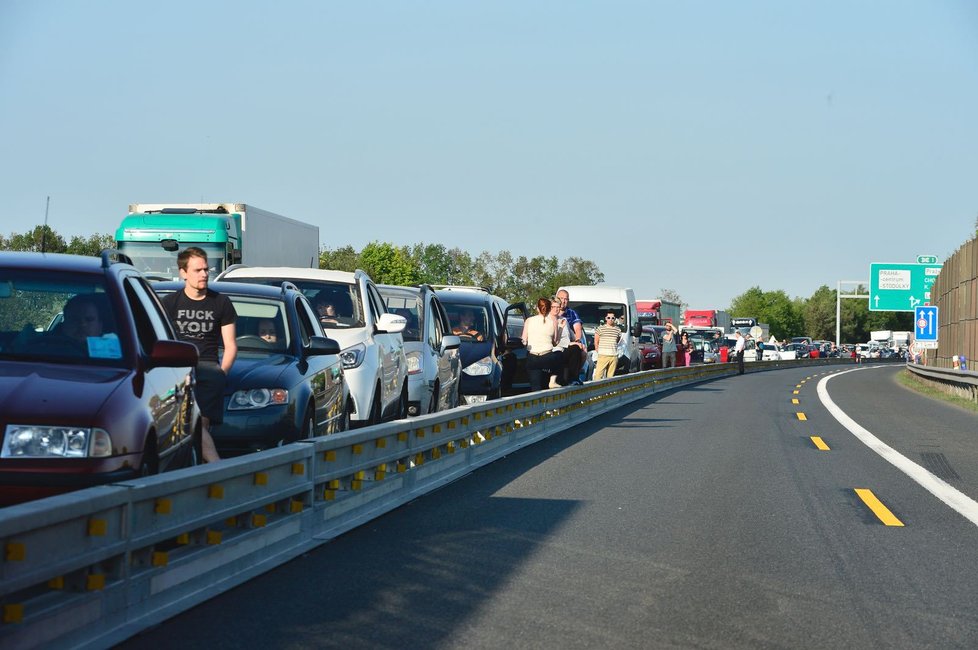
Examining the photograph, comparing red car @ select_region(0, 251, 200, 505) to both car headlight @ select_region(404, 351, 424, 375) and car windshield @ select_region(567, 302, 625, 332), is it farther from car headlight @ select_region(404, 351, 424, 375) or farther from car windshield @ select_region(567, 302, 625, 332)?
car windshield @ select_region(567, 302, 625, 332)

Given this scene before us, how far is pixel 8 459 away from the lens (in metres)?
5.99

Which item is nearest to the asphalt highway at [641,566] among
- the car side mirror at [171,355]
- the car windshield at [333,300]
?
the car side mirror at [171,355]

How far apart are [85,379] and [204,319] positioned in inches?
126

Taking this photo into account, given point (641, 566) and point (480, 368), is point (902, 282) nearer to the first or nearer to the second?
point (480, 368)

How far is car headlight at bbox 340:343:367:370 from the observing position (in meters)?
13.4

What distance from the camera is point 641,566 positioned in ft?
24.9

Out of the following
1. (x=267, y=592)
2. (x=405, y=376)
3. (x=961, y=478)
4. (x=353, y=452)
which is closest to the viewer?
(x=267, y=592)

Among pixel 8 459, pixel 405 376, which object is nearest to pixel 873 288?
pixel 405 376

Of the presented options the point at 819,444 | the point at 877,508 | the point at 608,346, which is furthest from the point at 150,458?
the point at 608,346

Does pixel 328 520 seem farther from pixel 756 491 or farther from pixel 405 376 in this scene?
pixel 405 376

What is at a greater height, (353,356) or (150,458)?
(353,356)

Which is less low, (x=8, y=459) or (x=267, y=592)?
(x=8, y=459)

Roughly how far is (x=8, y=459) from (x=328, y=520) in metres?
2.80

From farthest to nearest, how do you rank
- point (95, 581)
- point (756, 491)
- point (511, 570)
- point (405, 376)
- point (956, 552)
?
point (405, 376) → point (756, 491) → point (956, 552) → point (511, 570) → point (95, 581)
